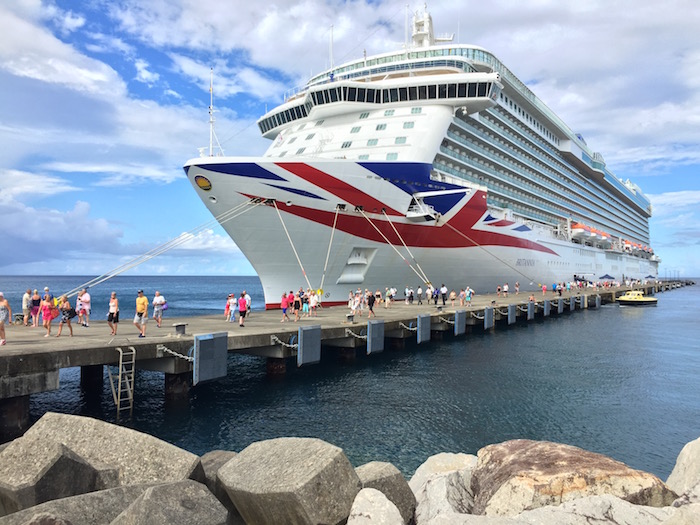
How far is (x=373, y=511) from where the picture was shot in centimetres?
472

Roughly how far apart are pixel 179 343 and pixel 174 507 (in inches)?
344

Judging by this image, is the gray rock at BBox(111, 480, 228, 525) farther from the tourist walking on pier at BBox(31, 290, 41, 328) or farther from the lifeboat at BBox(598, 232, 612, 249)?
the lifeboat at BBox(598, 232, 612, 249)

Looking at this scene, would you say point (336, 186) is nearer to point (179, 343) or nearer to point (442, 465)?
point (179, 343)

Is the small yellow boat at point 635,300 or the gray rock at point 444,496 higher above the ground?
the small yellow boat at point 635,300

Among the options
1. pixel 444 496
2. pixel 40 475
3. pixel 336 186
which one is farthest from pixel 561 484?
pixel 336 186

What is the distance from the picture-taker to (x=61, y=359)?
10.4m

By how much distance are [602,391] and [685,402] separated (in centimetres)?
215

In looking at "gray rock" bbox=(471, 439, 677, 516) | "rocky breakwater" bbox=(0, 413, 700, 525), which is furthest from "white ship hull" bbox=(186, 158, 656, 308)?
"gray rock" bbox=(471, 439, 677, 516)

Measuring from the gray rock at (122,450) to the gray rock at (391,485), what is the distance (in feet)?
6.63

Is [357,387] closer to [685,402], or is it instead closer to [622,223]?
[685,402]

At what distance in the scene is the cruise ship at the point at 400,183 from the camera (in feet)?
69.8

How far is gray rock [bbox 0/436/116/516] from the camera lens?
4969 mm

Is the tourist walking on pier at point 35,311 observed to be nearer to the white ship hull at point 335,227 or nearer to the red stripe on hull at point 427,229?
the white ship hull at point 335,227

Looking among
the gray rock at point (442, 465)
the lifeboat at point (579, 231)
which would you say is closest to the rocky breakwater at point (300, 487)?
the gray rock at point (442, 465)
